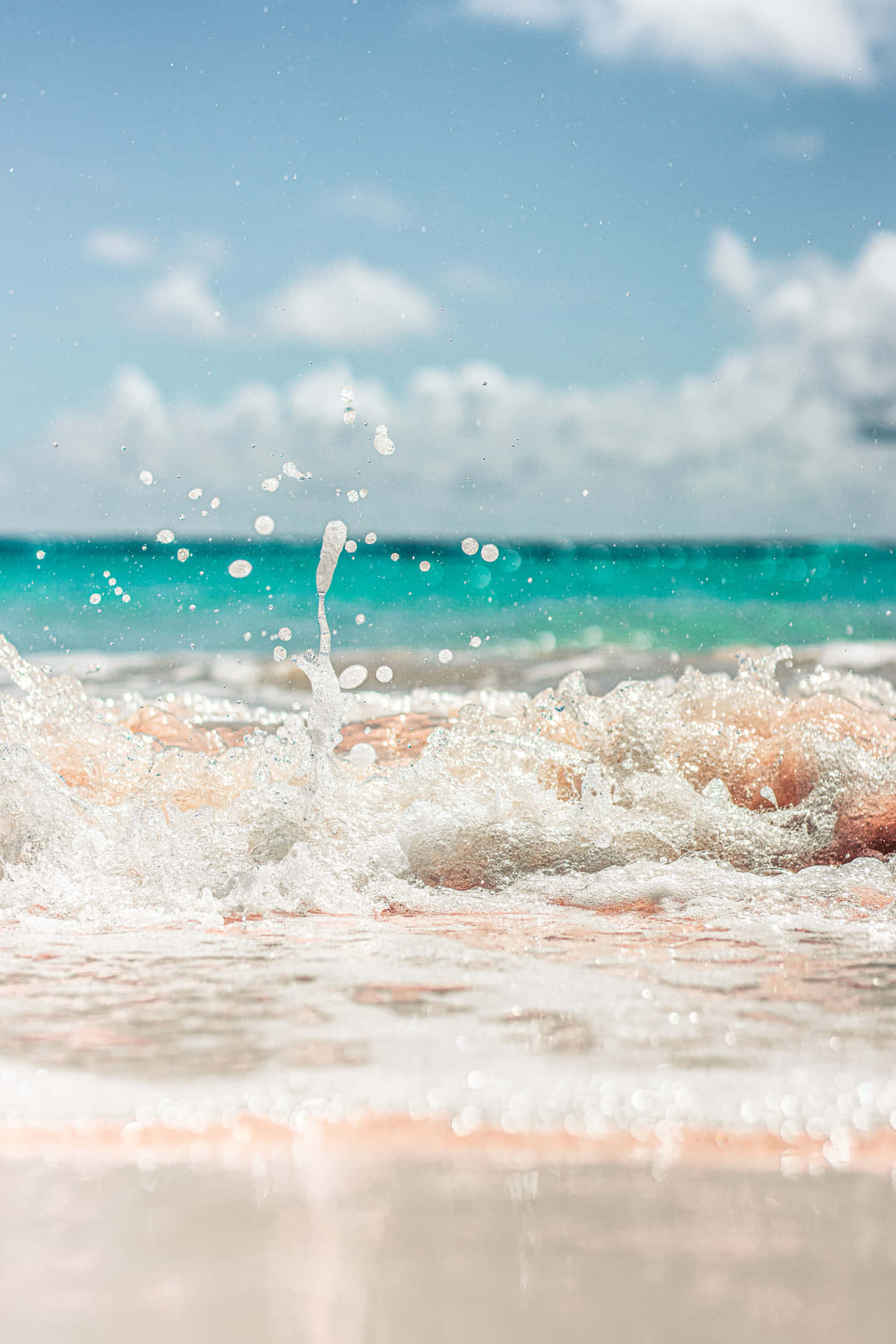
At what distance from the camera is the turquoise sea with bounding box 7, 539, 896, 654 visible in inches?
392

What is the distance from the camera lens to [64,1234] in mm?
946

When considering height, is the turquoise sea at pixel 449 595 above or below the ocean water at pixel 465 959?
above

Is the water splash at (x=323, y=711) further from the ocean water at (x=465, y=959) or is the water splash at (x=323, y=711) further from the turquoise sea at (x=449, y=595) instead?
the turquoise sea at (x=449, y=595)

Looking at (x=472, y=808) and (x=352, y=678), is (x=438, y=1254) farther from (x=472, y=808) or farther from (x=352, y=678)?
(x=352, y=678)

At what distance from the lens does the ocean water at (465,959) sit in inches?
42.0

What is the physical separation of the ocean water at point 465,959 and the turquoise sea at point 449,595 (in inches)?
176

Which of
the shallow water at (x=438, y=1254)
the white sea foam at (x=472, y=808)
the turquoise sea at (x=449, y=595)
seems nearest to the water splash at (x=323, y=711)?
the white sea foam at (x=472, y=808)

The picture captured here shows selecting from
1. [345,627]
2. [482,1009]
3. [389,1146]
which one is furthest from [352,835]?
[345,627]

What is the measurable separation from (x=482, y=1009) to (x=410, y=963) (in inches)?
12.2

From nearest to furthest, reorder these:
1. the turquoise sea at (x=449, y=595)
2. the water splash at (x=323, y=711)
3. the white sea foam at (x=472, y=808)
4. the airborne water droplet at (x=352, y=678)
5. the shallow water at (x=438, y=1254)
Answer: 1. the shallow water at (x=438, y=1254)
2. the white sea foam at (x=472, y=808)
3. the water splash at (x=323, y=711)
4. the airborne water droplet at (x=352, y=678)
5. the turquoise sea at (x=449, y=595)

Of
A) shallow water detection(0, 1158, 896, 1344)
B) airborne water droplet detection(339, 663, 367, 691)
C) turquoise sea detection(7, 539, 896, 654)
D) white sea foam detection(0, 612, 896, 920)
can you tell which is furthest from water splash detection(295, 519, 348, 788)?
turquoise sea detection(7, 539, 896, 654)

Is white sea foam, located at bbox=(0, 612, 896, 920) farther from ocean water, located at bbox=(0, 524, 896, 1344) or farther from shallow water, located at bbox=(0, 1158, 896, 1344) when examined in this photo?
shallow water, located at bbox=(0, 1158, 896, 1344)

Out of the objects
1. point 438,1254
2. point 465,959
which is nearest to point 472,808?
point 465,959

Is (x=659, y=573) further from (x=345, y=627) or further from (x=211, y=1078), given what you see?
(x=211, y=1078)
